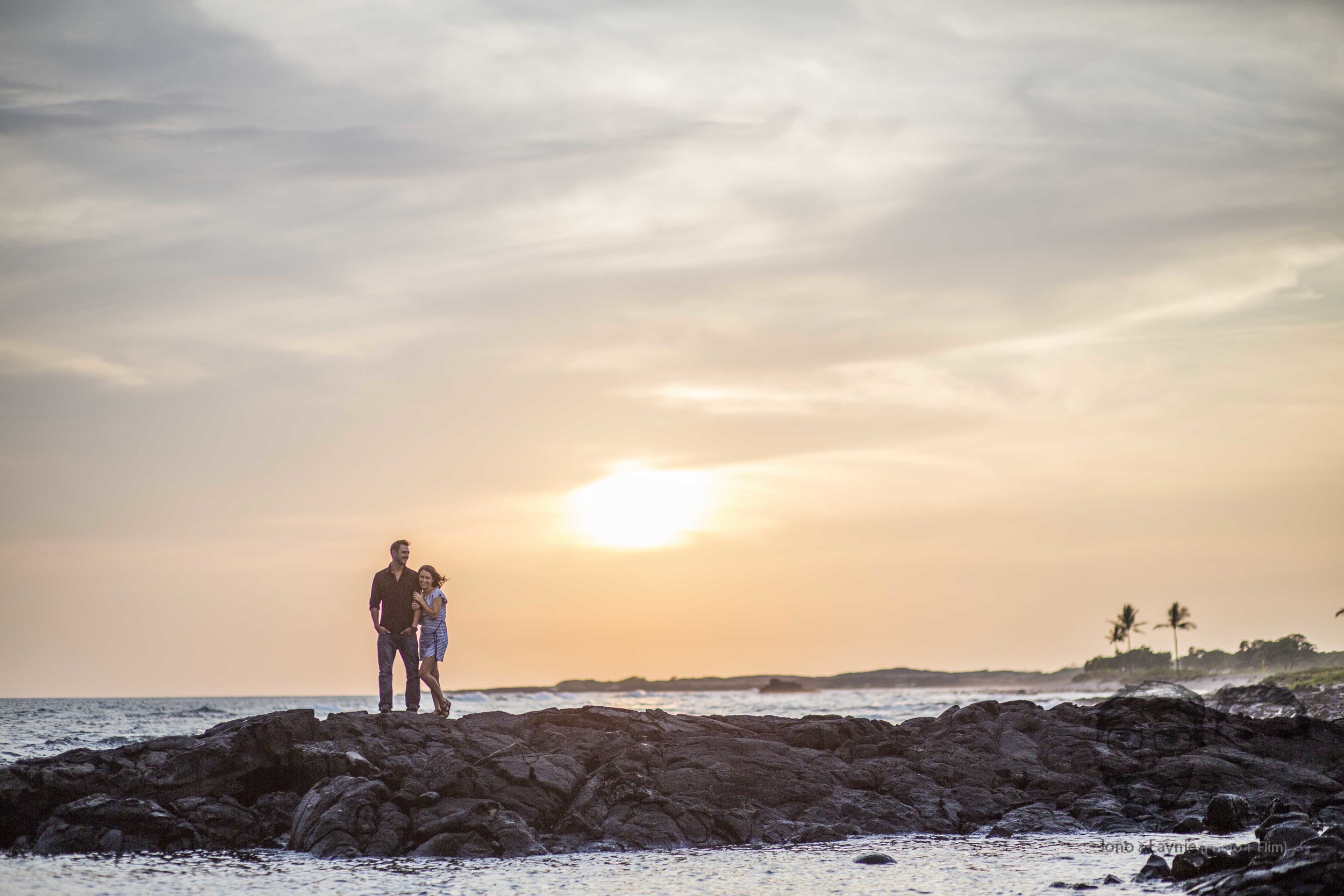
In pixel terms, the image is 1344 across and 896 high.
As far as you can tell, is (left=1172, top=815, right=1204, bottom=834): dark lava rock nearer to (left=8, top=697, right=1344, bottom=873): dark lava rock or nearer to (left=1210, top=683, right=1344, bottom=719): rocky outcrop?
(left=8, top=697, right=1344, bottom=873): dark lava rock

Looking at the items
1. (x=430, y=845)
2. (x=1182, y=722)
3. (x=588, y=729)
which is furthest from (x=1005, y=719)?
(x=430, y=845)

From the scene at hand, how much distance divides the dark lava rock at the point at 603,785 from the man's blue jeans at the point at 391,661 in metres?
0.78

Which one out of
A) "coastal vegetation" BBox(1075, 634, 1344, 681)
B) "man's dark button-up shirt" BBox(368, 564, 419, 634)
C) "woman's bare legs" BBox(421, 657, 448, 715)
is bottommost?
Result: "coastal vegetation" BBox(1075, 634, 1344, 681)

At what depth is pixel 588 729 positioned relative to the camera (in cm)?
2191

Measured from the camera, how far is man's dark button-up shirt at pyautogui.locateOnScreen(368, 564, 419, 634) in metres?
21.0

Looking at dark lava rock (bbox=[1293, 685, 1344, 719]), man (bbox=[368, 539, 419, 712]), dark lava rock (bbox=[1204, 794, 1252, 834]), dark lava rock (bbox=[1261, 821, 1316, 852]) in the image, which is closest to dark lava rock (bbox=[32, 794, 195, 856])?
man (bbox=[368, 539, 419, 712])

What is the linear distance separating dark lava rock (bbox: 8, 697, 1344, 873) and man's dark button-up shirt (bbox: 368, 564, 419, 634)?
1843mm

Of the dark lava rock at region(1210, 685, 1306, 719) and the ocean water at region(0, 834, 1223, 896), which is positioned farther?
the dark lava rock at region(1210, 685, 1306, 719)

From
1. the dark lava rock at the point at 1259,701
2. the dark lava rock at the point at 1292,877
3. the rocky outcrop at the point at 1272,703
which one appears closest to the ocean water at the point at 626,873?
the dark lava rock at the point at 1292,877

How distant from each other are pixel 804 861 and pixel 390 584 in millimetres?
9409

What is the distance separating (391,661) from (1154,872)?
13815 mm

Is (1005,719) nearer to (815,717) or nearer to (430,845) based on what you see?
(815,717)

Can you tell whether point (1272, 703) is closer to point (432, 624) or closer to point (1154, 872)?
point (1154, 872)

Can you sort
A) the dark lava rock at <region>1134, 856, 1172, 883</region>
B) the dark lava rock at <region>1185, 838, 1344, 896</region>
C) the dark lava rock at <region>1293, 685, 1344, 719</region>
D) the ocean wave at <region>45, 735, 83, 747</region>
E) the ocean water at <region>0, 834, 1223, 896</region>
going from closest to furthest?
the dark lava rock at <region>1185, 838, 1344, 896</region> < the ocean water at <region>0, 834, 1223, 896</region> < the dark lava rock at <region>1134, 856, 1172, 883</region> < the ocean wave at <region>45, 735, 83, 747</region> < the dark lava rock at <region>1293, 685, 1344, 719</region>
